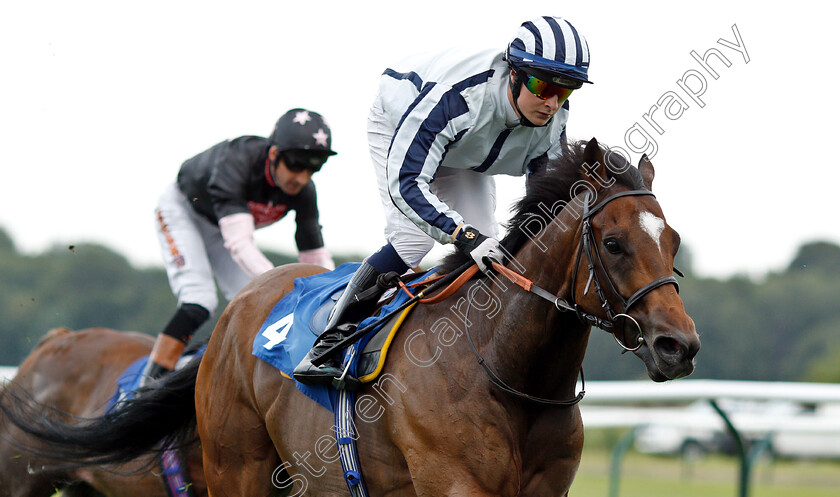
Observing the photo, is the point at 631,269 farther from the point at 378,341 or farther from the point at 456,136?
the point at 378,341

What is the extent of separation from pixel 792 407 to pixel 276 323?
1386cm

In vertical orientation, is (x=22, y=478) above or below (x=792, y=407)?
below

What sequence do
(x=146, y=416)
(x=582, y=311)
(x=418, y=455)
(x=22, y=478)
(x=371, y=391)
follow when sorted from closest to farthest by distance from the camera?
(x=582, y=311) < (x=418, y=455) < (x=371, y=391) < (x=146, y=416) < (x=22, y=478)

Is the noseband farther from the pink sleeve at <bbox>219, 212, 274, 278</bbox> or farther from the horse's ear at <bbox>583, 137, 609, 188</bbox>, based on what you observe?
the pink sleeve at <bbox>219, 212, 274, 278</bbox>

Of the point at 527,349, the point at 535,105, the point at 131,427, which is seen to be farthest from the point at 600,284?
the point at 131,427

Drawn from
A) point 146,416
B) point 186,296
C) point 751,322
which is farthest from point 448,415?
point 751,322

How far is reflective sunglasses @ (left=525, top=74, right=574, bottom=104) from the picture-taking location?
3.39 meters

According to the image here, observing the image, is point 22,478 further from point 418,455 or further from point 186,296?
point 418,455

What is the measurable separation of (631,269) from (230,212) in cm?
302

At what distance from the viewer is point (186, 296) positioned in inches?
213

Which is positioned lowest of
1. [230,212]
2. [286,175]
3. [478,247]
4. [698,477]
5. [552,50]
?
[698,477]

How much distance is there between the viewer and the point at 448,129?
3.46m

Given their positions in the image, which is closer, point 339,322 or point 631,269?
point 631,269

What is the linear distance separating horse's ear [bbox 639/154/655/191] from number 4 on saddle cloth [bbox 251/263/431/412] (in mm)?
1033
